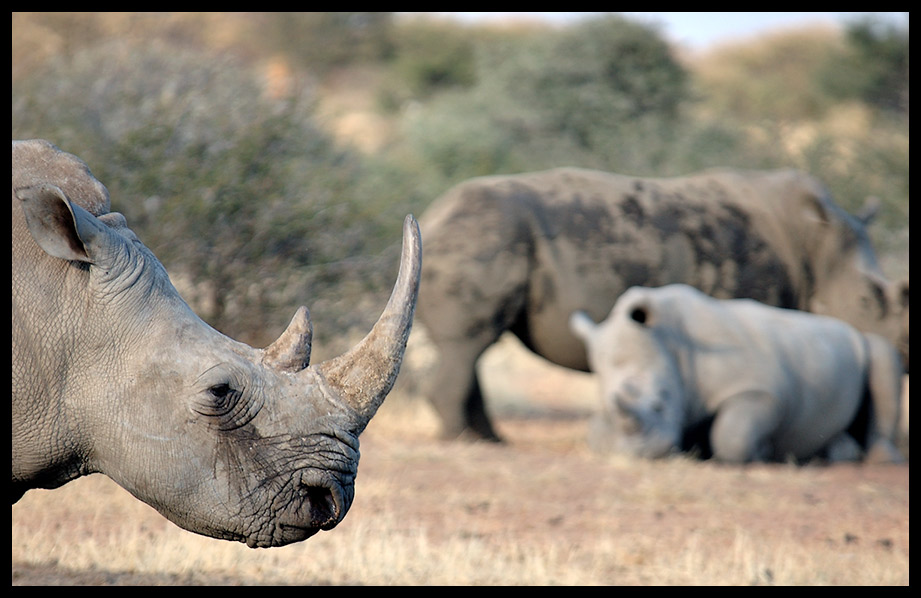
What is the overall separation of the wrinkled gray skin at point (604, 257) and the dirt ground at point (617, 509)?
31.7 inches

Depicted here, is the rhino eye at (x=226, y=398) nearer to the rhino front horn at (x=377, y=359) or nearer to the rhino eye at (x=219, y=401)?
the rhino eye at (x=219, y=401)

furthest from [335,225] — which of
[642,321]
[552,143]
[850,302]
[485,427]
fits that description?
[552,143]

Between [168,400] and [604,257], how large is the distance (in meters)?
5.99

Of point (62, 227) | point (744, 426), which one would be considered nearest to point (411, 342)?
point (744, 426)

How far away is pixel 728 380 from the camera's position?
26.9ft

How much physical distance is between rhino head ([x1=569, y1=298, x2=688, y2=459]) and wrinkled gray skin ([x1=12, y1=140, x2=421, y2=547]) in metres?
4.65

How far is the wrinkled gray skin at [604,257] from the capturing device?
8.68 metres

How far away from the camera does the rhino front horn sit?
3.35 meters

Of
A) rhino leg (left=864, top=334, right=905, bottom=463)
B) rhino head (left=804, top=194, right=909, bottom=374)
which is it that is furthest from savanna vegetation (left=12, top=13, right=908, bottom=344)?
rhino leg (left=864, top=334, right=905, bottom=463)

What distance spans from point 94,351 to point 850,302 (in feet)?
24.7

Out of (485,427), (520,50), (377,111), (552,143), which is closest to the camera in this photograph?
(485,427)

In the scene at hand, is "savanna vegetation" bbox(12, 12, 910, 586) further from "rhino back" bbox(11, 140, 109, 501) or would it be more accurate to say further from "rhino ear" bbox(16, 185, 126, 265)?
"rhino ear" bbox(16, 185, 126, 265)

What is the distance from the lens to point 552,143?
1966cm
